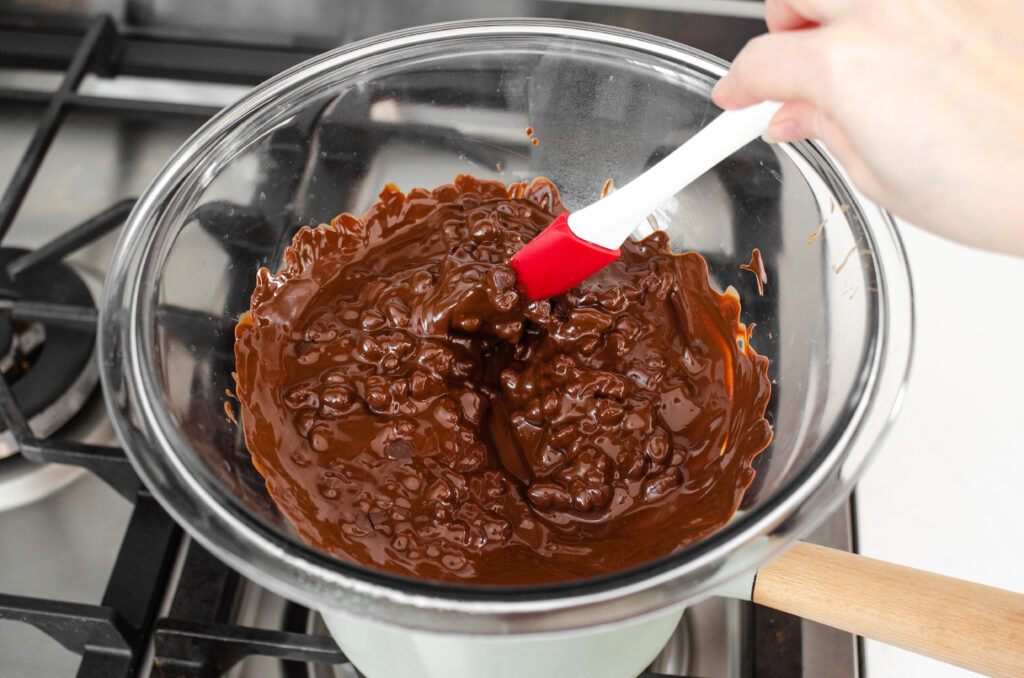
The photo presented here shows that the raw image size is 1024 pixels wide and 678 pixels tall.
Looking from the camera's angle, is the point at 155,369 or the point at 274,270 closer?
the point at 155,369

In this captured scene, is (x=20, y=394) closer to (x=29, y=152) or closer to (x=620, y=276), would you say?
(x=29, y=152)

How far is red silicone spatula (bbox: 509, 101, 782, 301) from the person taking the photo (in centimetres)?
78

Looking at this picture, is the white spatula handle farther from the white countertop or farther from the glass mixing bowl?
the white countertop

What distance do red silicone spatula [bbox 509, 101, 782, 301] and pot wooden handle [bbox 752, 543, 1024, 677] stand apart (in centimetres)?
36

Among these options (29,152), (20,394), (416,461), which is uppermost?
(29,152)

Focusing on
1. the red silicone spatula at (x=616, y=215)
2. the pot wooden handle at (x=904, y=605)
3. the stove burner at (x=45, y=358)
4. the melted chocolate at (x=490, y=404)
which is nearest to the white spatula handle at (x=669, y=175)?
the red silicone spatula at (x=616, y=215)

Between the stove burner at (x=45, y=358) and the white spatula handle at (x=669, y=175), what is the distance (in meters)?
0.69

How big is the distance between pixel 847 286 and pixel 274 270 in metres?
0.64

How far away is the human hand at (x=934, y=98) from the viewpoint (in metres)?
0.61

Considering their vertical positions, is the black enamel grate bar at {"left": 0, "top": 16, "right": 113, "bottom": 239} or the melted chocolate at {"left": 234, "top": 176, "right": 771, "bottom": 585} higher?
the black enamel grate bar at {"left": 0, "top": 16, "right": 113, "bottom": 239}

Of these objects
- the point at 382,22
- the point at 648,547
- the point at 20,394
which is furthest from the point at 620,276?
the point at 20,394

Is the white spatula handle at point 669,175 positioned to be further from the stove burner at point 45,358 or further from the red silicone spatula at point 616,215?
the stove burner at point 45,358

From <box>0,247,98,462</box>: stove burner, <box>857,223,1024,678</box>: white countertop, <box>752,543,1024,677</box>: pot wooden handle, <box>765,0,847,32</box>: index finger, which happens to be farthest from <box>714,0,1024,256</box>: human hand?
<box>0,247,98,462</box>: stove burner

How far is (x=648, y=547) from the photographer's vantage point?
2.64ft
